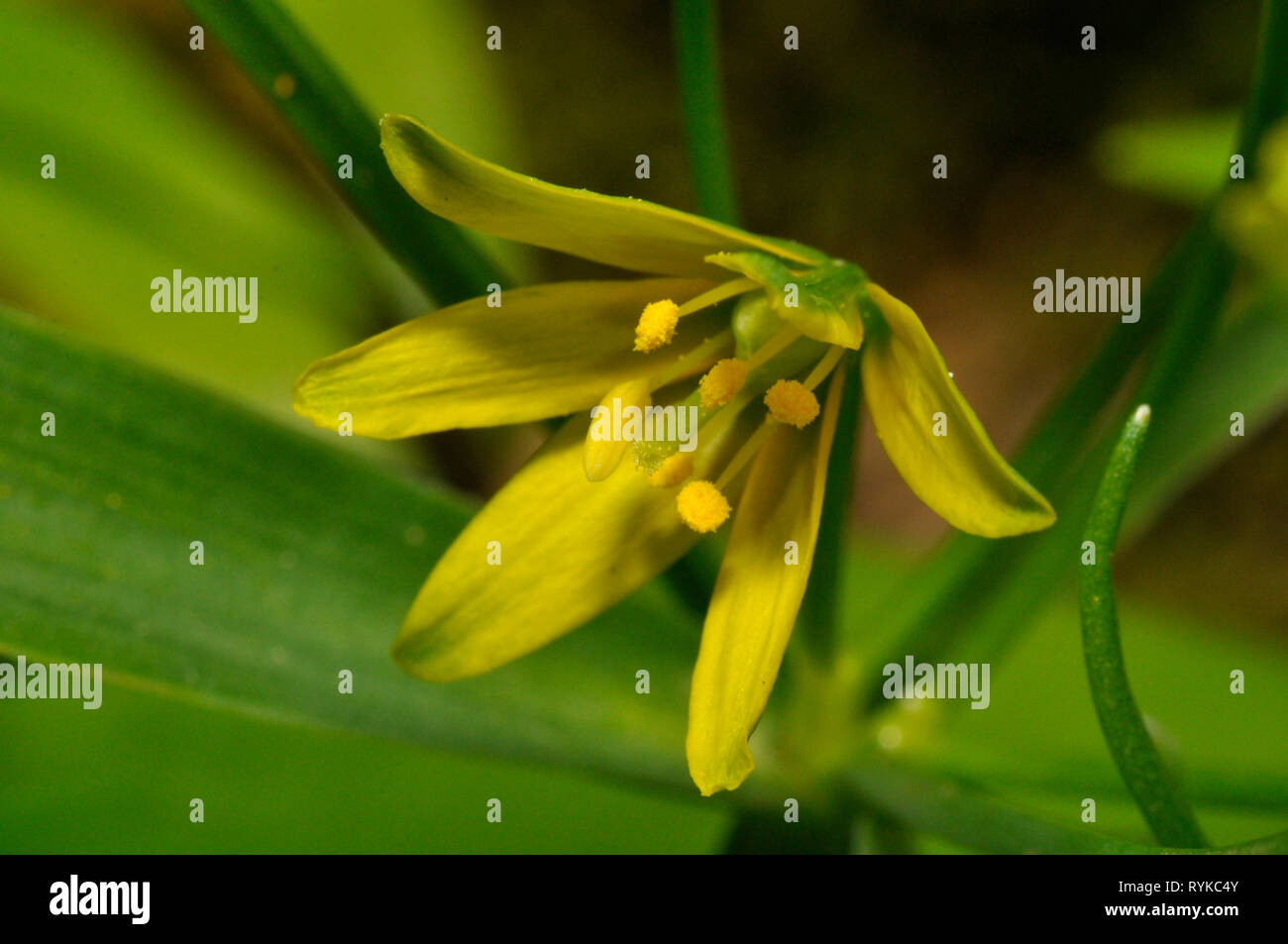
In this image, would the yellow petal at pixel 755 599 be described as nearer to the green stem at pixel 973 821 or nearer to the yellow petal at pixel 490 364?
the yellow petal at pixel 490 364

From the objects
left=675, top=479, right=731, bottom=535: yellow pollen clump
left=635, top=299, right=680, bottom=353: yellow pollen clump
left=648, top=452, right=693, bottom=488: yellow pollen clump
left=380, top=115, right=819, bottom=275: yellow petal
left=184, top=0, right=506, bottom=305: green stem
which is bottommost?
left=675, top=479, right=731, bottom=535: yellow pollen clump

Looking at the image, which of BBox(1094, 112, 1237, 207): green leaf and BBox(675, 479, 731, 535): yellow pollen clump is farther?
BBox(1094, 112, 1237, 207): green leaf

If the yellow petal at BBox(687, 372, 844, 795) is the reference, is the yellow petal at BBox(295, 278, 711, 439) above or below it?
above

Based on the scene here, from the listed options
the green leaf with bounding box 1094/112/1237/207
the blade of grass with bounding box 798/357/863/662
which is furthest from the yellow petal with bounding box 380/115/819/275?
the green leaf with bounding box 1094/112/1237/207

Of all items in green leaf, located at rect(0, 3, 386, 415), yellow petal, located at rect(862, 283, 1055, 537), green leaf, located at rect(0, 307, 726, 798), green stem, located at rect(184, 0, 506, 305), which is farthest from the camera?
green leaf, located at rect(0, 3, 386, 415)

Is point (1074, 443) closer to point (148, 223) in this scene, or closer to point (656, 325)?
point (656, 325)

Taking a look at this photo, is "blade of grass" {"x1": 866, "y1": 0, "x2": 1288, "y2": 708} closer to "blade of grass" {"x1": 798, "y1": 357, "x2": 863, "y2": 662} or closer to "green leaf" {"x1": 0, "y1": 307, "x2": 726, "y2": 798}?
"blade of grass" {"x1": 798, "y1": 357, "x2": 863, "y2": 662}

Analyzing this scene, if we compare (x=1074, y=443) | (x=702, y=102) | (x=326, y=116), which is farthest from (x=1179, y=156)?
(x=326, y=116)
